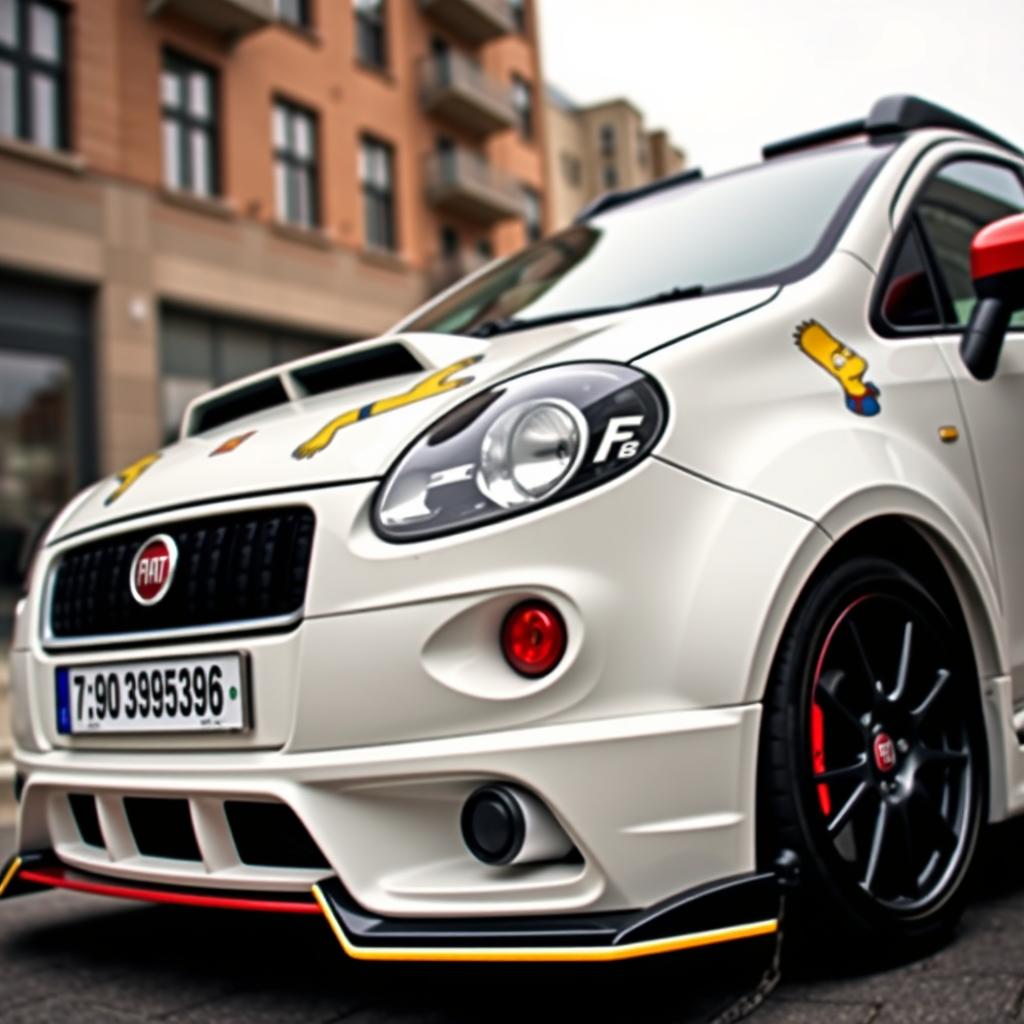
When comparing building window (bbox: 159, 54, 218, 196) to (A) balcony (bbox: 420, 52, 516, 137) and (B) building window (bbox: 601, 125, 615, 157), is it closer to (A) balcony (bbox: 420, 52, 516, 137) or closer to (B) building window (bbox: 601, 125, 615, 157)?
(A) balcony (bbox: 420, 52, 516, 137)

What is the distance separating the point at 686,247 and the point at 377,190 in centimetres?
1738

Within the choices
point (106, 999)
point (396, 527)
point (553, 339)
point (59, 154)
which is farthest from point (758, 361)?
point (59, 154)

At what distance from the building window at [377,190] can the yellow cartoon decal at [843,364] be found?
17.5 m

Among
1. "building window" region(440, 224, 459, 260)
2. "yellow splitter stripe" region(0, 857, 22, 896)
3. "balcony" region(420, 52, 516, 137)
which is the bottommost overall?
"yellow splitter stripe" region(0, 857, 22, 896)

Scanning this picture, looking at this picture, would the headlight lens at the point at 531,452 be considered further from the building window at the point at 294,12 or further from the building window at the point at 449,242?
the building window at the point at 449,242

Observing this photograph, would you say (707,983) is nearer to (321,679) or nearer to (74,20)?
(321,679)

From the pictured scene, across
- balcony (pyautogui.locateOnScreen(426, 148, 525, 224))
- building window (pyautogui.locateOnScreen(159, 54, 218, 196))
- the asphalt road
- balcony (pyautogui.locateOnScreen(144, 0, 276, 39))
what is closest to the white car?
the asphalt road

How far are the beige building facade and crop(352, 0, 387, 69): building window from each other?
14.2 meters

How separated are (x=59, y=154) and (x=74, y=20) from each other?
5.19 feet

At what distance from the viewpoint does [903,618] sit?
96.7 inches

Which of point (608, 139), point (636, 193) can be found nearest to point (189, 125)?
point (636, 193)

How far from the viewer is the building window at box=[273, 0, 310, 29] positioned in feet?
58.9

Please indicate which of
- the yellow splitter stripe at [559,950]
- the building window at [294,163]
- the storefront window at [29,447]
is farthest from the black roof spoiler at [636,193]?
the building window at [294,163]

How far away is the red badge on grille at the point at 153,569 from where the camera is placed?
2363mm
